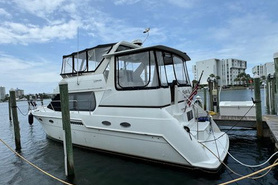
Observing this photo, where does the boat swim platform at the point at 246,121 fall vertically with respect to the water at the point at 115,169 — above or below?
above

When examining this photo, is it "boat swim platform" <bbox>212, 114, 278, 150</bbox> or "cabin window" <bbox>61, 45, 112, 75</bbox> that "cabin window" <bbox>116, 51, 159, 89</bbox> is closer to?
"cabin window" <bbox>61, 45, 112, 75</bbox>

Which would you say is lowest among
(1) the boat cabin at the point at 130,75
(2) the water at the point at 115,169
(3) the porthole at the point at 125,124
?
(2) the water at the point at 115,169

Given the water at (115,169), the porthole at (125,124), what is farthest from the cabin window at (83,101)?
the water at (115,169)

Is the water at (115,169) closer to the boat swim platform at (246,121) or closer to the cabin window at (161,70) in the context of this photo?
the boat swim platform at (246,121)

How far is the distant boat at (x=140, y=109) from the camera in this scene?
16.1 ft

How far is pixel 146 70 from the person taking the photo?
5.75 meters

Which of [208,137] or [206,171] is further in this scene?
[208,137]

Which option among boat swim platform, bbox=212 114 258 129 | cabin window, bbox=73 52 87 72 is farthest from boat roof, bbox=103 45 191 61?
boat swim platform, bbox=212 114 258 129

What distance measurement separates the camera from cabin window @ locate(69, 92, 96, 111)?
21.6 feet

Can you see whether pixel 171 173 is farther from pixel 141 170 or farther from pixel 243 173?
pixel 243 173

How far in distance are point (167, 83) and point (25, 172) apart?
509 centimetres

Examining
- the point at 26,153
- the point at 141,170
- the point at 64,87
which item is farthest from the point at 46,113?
the point at 141,170

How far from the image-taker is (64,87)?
208 inches

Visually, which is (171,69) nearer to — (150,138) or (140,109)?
(140,109)
